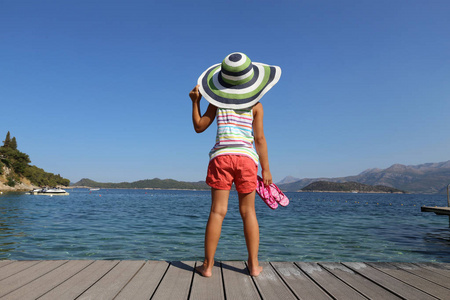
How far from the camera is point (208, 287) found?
2.73 metres

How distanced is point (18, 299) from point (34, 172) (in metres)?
117

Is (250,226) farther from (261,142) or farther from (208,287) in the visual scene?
(261,142)

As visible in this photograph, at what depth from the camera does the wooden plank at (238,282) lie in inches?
100.0

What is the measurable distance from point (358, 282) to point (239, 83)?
7.70 ft

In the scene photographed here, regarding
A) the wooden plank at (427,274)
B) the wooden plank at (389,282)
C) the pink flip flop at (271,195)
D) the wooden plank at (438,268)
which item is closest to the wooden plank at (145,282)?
the pink flip flop at (271,195)

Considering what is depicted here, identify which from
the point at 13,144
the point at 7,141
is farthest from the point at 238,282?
the point at 7,141

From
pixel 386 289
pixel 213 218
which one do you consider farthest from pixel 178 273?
pixel 386 289

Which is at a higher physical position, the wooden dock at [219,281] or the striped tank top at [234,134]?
the striped tank top at [234,134]

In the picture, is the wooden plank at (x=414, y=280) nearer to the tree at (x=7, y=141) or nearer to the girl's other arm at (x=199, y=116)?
the girl's other arm at (x=199, y=116)

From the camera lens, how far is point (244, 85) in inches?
128

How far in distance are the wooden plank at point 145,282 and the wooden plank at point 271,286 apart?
0.96 metres

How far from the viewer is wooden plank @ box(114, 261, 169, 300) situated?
Answer: 2510mm

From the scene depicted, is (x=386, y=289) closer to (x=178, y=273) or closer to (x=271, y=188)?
(x=271, y=188)

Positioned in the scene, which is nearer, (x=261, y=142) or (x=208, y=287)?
(x=208, y=287)
